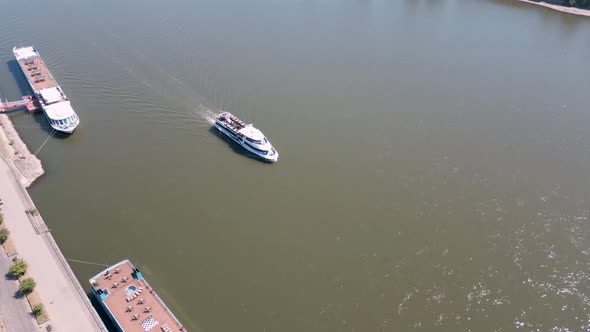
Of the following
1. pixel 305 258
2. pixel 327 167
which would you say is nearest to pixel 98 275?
pixel 305 258

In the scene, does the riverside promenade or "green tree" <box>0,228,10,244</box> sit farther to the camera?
"green tree" <box>0,228,10,244</box>

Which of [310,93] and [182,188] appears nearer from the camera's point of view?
[182,188]

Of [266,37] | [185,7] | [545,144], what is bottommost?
[545,144]

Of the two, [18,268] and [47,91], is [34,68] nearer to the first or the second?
[47,91]

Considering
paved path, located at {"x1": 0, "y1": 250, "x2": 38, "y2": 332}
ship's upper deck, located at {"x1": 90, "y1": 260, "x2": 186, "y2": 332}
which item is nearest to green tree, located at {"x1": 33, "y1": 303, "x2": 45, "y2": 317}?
paved path, located at {"x1": 0, "y1": 250, "x2": 38, "y2": 332}

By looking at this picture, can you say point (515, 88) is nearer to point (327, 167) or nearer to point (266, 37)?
point (327, 167)

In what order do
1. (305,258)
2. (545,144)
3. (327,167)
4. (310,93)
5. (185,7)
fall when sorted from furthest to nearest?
(185,7), (310,93), (545,144), (327,167), (305,258)

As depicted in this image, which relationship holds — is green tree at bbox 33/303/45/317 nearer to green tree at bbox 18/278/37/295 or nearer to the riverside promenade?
the riverside promenade

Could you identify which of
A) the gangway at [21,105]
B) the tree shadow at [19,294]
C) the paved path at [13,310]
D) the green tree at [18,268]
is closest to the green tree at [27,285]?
the tree shadow at [19,294]
